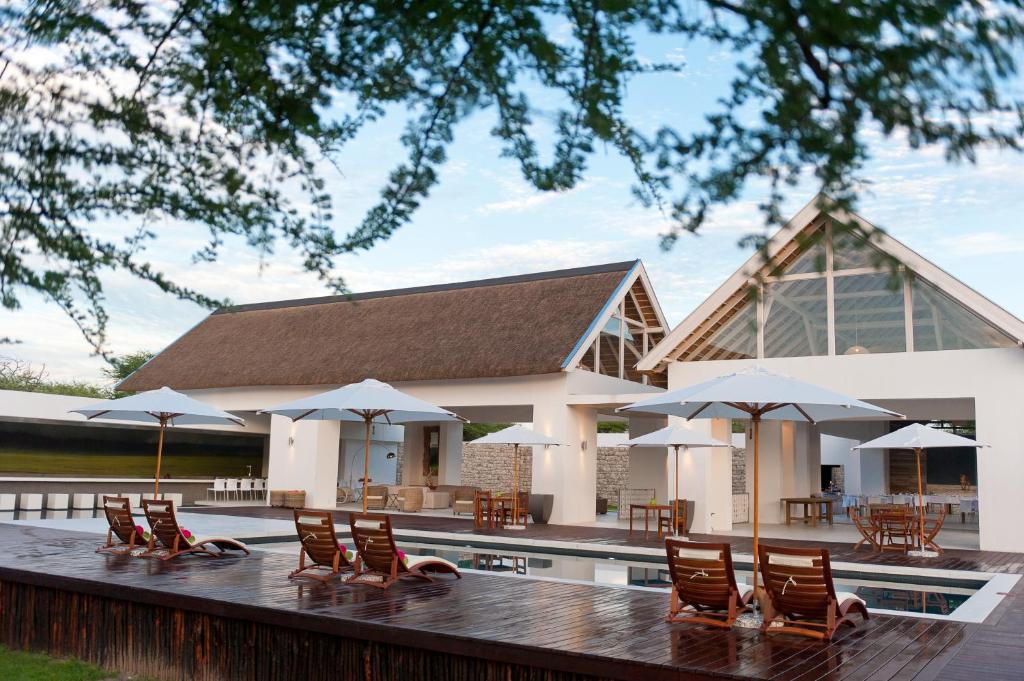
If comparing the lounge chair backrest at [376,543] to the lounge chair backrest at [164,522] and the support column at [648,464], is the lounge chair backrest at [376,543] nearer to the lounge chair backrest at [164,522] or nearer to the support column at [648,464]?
the lounge chair backrest at [164,522]

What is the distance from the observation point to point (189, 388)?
2431 cm

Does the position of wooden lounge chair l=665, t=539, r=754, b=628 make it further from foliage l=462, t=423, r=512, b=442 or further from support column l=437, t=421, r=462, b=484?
foliage l=462, t=423, r=512, b=442

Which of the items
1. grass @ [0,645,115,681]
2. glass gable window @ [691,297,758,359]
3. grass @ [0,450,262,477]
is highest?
glass gable window @ [691,297,758,359]

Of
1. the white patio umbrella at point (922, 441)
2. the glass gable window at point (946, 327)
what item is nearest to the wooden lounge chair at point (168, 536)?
the white patio umbrella at point (922, 441)

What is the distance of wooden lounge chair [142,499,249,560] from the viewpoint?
10047 millimetres

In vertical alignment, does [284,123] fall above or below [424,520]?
above

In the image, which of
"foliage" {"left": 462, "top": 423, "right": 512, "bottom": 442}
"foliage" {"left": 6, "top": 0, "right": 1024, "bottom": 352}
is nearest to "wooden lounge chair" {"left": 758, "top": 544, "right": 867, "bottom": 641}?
"foliage" {"left": 6, "top": 0, "right": 1024, "bottom": 352}

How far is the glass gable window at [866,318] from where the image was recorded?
15.1 meters

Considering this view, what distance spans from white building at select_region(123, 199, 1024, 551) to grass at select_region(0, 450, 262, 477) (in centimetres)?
150

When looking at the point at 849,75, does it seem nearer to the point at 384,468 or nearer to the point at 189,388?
the point at 189,388

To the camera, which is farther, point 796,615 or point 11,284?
point 796,615

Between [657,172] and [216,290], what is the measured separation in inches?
83.6

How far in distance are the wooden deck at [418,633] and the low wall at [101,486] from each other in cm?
1039

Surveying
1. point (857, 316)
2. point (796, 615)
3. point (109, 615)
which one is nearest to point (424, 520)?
point (857, 316)
